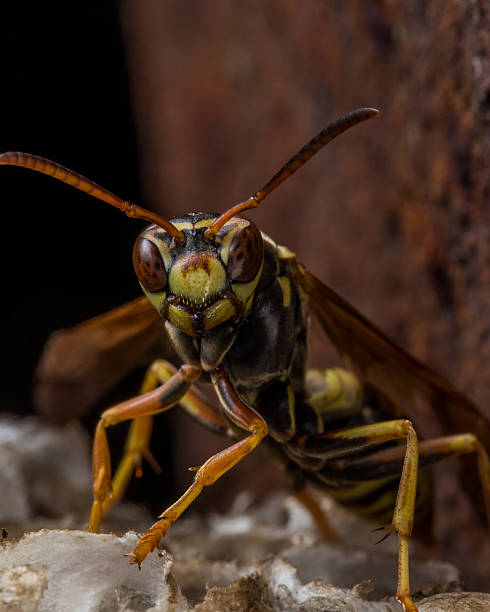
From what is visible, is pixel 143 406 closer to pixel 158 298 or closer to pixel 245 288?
pixel 158 298

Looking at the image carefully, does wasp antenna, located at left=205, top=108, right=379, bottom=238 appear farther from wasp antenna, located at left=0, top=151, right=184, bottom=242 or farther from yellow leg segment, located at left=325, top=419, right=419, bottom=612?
yellow leg segment, located at left=325, top=419, right=419, bottom=612

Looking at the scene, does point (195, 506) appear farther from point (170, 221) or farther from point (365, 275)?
point (170, 221)

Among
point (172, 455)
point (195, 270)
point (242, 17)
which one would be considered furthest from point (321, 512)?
point (242, 17)

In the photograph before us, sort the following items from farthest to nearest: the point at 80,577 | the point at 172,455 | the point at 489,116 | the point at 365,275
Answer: the point at 172,455 → the point at 365,275 → the point at 489,116 → the point at 80,577

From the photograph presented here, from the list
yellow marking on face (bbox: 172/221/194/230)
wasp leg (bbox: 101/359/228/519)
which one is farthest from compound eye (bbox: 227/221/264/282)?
wasp leg (bbox: 101/359/228/519)

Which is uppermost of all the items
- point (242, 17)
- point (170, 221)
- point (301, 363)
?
point (242, 17)

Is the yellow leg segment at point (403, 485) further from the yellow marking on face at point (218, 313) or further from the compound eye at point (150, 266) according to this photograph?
the compound eye at point (150, 266)

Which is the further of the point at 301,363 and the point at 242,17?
the point at 242,17

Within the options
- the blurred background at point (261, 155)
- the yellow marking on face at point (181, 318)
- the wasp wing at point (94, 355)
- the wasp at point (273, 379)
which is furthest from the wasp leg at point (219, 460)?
the blurred background at point (261, 155)
